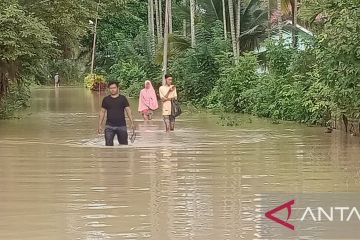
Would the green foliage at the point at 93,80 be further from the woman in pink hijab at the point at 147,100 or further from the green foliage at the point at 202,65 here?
the woman in pink hijab at the point at 147,100

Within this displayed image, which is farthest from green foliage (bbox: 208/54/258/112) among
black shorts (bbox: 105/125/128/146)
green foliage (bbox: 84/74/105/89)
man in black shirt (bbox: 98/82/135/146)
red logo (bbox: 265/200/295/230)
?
green foliage (bbox: 84/74/105/89)

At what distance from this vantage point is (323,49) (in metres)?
17.8

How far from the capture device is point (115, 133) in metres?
16.5

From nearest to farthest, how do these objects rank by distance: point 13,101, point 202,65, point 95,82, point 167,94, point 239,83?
point 167,94, point 239,83, point 13,101, point 202,65, point 95,82

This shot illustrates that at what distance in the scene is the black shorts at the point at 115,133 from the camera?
16.4 meters

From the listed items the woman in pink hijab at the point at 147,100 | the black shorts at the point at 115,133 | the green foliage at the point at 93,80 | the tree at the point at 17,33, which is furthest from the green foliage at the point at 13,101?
the green foliage at the point at 93,80

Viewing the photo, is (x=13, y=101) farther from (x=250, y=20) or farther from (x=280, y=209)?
(x=280, y=209)

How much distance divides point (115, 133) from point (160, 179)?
4772 mm

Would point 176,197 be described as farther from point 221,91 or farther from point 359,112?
point 221,91

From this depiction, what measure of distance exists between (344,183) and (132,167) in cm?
386

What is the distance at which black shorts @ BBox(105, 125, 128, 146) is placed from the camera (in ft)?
53.8

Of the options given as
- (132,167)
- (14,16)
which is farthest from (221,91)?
(132,167)

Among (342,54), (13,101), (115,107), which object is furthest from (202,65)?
(115,107)

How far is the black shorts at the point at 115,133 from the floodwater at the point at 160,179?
318 mm
